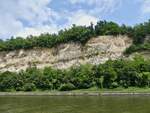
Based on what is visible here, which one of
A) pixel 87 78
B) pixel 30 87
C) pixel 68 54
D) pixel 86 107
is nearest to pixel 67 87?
pixel 87 78

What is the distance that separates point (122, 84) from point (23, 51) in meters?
55.7

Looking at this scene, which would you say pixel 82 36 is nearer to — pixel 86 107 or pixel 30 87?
pixel 30 87

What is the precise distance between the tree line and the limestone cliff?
5.45 feet

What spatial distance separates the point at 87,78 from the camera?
107875 mm

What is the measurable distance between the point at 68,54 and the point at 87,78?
30223 mm

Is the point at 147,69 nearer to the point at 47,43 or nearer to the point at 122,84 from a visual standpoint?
the point at 122,84

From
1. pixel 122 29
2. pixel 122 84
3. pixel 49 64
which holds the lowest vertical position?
pixel 122 84

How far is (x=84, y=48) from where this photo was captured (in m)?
134

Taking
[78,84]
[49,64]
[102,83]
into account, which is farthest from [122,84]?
[49,64]

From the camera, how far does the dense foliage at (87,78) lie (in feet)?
332

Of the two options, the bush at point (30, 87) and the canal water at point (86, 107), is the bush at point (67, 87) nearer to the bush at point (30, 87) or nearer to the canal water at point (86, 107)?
the bush at point (30, 87)

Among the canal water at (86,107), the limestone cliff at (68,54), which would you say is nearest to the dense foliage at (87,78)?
the limestone cliff at (68,54)

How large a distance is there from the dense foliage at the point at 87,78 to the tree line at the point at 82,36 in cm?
1398

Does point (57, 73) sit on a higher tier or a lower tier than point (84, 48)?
lower
